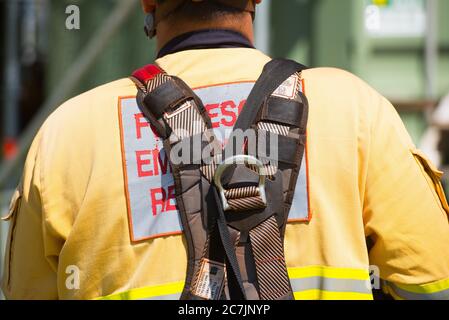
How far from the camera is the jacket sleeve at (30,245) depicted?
196cm

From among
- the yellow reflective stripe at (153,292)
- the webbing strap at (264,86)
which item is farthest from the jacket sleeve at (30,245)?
the webbing strap at (264,86)

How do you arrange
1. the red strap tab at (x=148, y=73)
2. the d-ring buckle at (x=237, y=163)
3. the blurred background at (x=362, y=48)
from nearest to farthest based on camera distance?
the d-ring buckle at (x=237, y=163)
the red strap tab at (x=148, y=73)
the blurred background at (x=362, y=48)

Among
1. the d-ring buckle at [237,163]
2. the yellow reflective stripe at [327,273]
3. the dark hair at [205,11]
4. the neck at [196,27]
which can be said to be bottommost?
the yellow reflective stripe at [327,273]

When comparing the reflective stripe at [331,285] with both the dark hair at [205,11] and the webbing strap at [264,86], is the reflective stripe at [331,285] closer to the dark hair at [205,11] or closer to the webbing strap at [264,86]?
the webbing strap at [264,86]

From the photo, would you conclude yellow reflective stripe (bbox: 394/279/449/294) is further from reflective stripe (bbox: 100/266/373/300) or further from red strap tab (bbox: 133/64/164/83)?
red strap tab (bbox: 133/64/164/83)

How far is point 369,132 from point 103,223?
2.02 ft

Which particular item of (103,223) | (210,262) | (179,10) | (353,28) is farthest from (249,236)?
(353,28)

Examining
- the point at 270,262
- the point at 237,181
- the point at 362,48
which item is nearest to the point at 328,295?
the point at 270,262

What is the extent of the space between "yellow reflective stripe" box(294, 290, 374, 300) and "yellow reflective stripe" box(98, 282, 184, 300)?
0.26 m

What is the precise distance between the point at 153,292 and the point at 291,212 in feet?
1.13

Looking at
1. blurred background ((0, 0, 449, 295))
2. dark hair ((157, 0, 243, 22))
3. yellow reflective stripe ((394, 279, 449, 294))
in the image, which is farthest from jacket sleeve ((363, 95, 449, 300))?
blurred background ((0, 0, 449, 295))

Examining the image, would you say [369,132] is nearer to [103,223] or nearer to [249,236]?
[249,236]

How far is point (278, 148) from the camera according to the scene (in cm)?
182

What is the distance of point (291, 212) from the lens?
1825 millimetres
